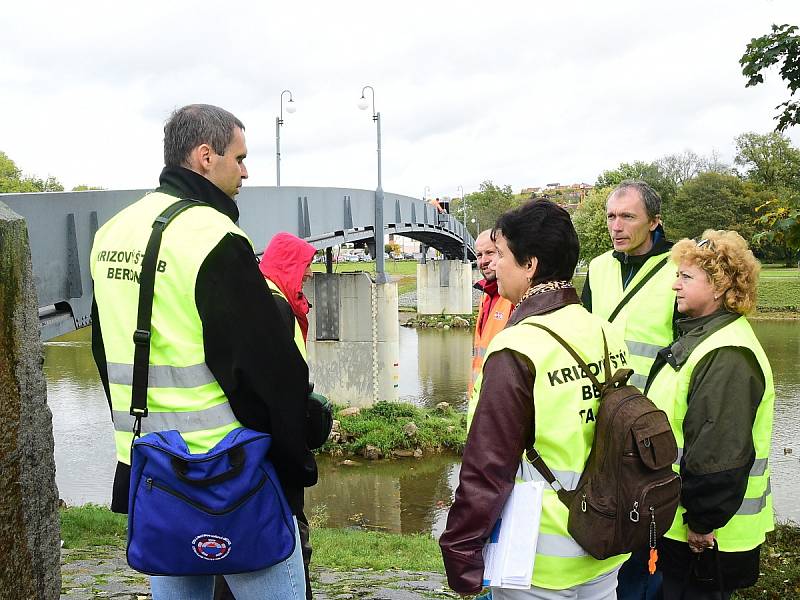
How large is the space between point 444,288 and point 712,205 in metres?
23.5

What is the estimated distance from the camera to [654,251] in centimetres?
410

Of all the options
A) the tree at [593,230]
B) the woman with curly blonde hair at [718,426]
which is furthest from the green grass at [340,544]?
the tree at [593,230]

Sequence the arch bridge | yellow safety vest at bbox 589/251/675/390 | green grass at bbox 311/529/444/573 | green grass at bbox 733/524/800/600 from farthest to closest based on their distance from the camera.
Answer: the arch bridge
green grass at bbox 311/529/444/573
green grass at bbox 733/524/800/600
yellow safety vest at bbox 589/251/675/390

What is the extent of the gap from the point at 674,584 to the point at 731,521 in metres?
A: 0.34

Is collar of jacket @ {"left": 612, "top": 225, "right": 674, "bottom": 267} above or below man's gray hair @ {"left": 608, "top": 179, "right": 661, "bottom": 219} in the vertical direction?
below

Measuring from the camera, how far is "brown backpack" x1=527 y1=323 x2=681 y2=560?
221 centimetres

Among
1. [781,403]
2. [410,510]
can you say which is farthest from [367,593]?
[781,403]

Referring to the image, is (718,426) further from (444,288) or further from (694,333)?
(444,288)

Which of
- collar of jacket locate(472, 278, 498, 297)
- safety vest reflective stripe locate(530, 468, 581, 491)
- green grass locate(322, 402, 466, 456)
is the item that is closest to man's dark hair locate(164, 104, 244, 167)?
safety vest reflective stripe locate(530, 468, 581, 491)

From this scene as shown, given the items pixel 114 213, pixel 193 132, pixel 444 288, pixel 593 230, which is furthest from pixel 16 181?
pixel 193 132

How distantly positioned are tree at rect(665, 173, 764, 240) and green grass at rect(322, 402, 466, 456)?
4113 centimetres

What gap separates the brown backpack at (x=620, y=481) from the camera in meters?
2.21

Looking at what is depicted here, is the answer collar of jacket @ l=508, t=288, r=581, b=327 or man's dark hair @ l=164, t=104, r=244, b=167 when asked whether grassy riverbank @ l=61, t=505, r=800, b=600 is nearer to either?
collar of jacket @ l=508, t=288, r=581, b=327

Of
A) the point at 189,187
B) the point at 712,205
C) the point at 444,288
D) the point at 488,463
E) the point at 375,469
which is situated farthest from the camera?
the point at 712,205
